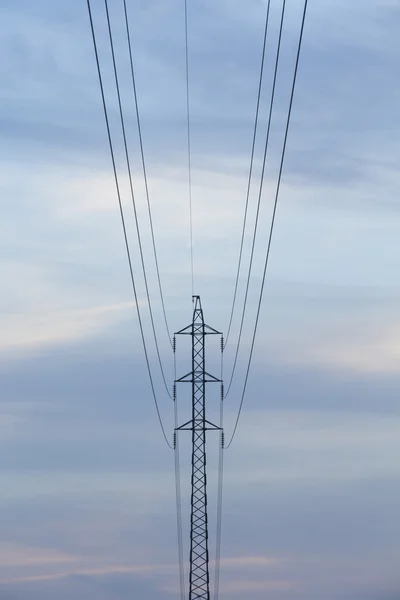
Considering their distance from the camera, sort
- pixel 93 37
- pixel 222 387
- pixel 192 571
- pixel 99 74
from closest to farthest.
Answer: pixel 93 37, pixel 99 74, pixel 192 571, pixel 222 387

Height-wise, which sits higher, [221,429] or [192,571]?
[221,429]

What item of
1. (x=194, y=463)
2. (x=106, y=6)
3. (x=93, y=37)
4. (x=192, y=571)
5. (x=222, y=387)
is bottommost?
(x=93, y=37)

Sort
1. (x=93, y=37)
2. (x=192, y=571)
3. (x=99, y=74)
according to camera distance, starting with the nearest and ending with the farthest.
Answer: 1. (x=93, y=37)
2. (x=99, y=74)
3. (x=192, y=571)

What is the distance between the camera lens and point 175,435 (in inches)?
3115

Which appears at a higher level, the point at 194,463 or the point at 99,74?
the point at 194,463

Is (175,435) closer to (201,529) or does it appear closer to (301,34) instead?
(201,529)

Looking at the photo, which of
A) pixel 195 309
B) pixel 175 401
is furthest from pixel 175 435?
pixel 195 309

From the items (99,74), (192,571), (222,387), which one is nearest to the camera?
(99,74)

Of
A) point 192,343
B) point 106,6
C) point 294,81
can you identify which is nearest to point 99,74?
point 106,6

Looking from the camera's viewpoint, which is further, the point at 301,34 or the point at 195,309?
the point at 195,309

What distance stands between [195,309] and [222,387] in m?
6.16

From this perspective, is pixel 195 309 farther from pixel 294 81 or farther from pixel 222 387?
pixel 294 81

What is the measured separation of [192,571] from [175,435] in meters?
8.81

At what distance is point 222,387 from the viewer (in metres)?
81.4
